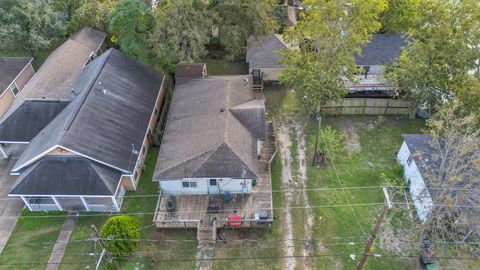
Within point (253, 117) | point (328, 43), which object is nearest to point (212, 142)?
point (253, 117)

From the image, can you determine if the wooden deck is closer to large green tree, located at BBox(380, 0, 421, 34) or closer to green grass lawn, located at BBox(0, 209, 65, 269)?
green grass lawn, located at BBox(0, 209, 65, 269)

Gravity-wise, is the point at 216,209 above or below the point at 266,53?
below

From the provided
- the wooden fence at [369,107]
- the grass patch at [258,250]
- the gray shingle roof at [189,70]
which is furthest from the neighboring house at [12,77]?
the wooden fence at [369,107]

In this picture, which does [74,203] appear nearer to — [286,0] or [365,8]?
[365,8]

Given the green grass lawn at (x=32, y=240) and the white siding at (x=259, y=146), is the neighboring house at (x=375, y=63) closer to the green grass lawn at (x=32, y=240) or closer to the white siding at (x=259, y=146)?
the white siding at (x=259, y=146)

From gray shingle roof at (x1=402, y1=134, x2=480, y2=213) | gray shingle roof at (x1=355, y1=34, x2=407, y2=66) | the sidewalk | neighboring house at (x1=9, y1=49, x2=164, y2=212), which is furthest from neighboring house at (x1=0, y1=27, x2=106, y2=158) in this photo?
gray shingle roof at (x1=355, y1=34, x2=407, y2=66)

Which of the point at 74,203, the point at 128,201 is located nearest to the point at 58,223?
the point at 74,203

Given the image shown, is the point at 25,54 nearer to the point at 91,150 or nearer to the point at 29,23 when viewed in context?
the point at 29,23
